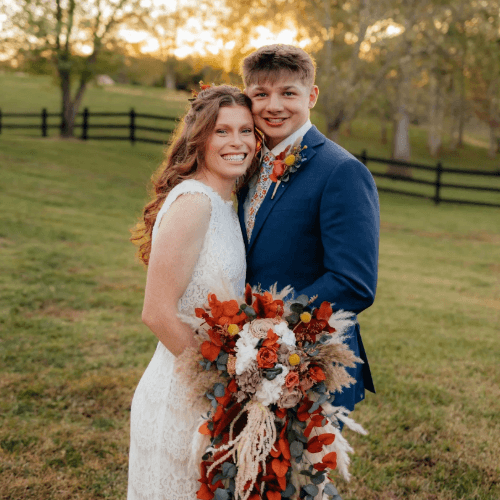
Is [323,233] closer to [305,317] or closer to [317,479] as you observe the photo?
[305,317]

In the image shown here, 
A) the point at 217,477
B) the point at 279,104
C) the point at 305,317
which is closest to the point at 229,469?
the point at 217,477

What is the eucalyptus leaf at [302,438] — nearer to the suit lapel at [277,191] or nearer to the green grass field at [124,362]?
the suit lapel at [277,191]

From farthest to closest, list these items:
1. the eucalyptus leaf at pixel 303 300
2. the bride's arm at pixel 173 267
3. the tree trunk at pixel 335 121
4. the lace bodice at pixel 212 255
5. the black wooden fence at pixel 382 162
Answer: the black wooden fence at pixel 382 162
the tree trunk at pixel 335 121
the lace bodice at pixel 212 255
the bride's arm at pixel 173 267
the eucalyptus leaf at pixel 303 300

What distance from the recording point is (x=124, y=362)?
5305mm

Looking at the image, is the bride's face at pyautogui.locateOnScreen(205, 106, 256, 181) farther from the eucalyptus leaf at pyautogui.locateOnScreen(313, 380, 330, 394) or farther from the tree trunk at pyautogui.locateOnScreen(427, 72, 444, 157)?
the tree trunk at pyautogui.locateOnScreen(427, 72, 444, 157)

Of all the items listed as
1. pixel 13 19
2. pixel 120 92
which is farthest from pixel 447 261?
pixel 120 92

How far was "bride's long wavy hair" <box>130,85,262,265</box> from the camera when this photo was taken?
236cm

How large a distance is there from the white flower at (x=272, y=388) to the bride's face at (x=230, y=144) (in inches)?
36.5

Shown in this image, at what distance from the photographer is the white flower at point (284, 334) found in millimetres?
1947

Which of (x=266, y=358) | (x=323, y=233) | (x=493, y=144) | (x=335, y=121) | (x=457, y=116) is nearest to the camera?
(x=266, y=358)

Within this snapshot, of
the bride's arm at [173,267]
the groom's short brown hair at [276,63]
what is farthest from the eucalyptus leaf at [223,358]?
the groom's short brown hair at [276,63]

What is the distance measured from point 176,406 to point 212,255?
68cm

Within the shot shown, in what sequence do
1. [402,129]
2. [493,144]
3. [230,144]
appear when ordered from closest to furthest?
1. [230,144]
2. [402,129]
3. [493,144]

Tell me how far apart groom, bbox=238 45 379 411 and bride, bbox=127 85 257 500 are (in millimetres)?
110
